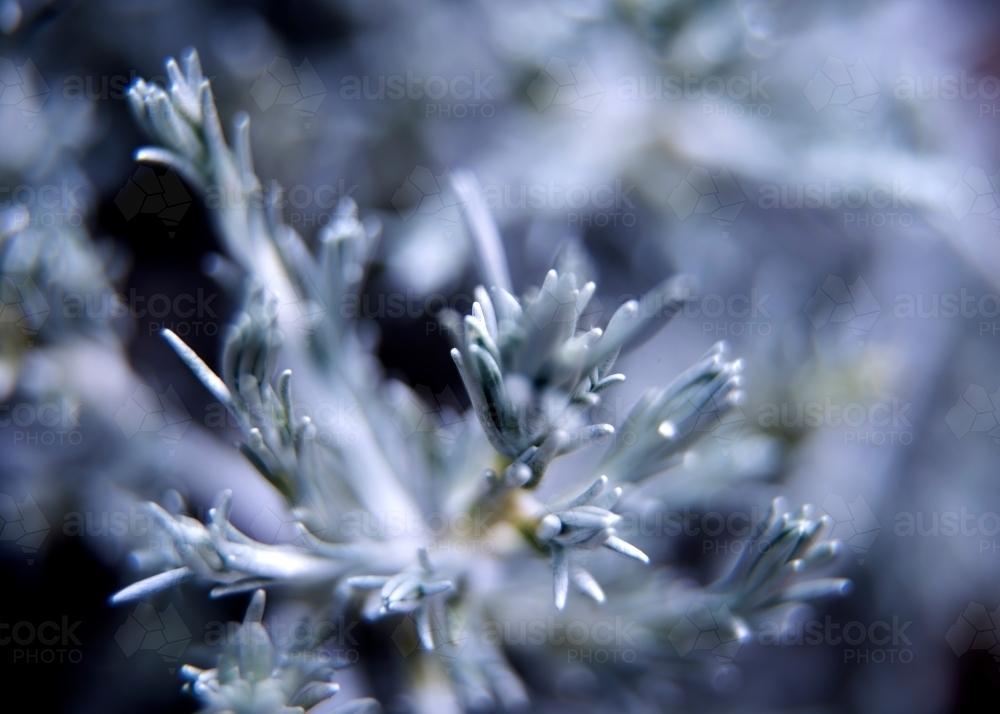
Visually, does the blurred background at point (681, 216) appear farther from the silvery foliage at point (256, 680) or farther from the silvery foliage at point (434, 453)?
the silvery foliage at point (256, 680)

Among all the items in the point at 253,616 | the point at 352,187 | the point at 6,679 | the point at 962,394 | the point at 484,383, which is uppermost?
the point at 352,187

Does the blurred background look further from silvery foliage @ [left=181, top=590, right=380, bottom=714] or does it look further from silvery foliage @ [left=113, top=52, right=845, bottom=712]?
silvery foliage @ [left=181, top=590, right=380, bottom=714]

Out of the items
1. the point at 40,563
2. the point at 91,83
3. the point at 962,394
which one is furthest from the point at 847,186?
the point at 40,563

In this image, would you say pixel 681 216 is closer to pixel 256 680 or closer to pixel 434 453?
pixel 434 453

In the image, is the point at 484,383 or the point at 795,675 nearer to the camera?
the point at 484,383

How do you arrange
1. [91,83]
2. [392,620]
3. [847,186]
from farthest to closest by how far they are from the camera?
[847,186]
[91,83]
[392,620]

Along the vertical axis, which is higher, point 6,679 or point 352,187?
point 352,187

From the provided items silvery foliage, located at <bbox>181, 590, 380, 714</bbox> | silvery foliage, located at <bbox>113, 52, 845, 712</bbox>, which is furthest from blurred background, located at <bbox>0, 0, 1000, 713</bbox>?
silvery foliage, located at <bbox>181, 590, 380, 714</bbox>

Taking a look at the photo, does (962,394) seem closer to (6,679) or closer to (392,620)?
(392,620)
